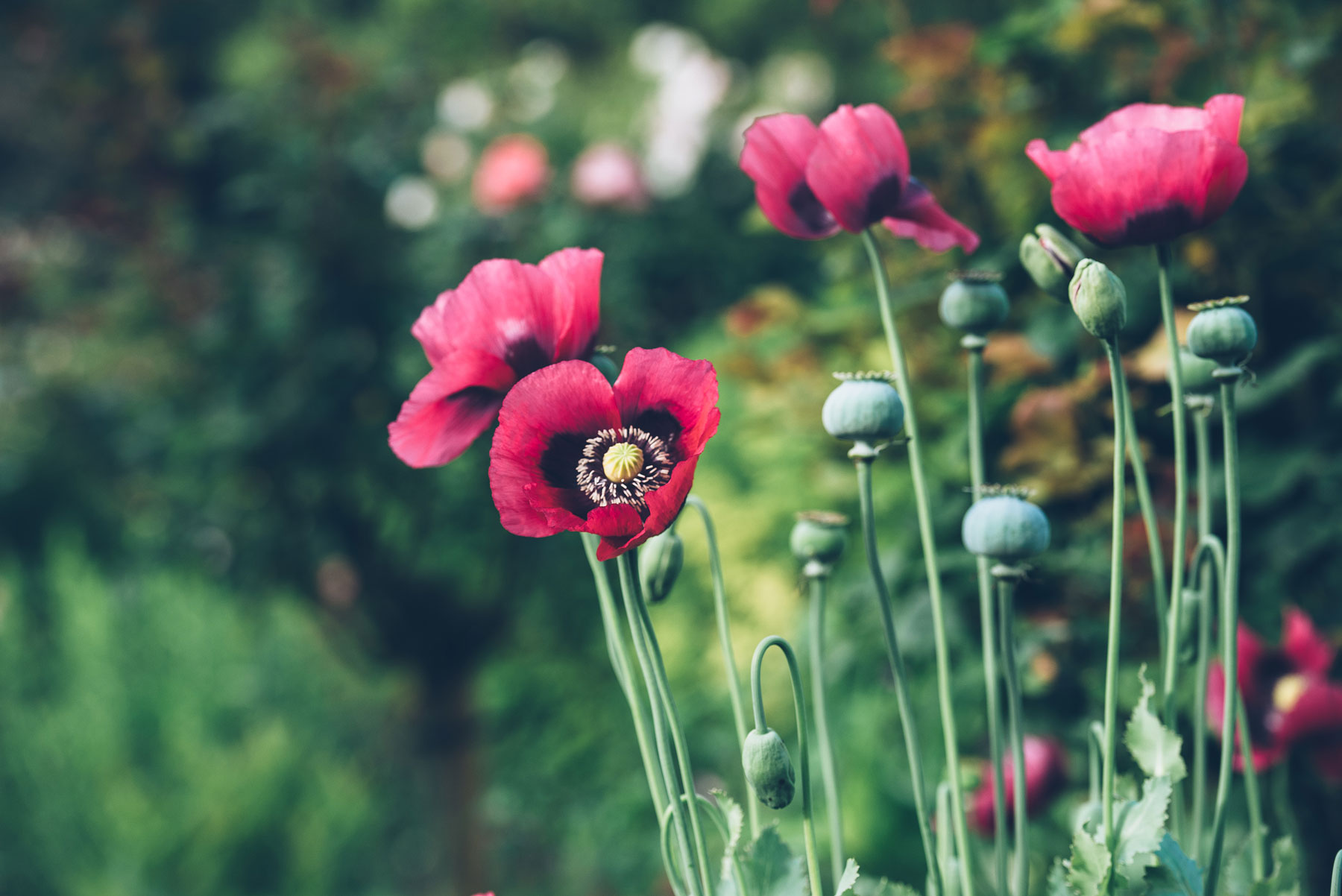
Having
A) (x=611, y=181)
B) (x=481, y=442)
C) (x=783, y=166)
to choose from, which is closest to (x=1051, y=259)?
(x=783, y=166)

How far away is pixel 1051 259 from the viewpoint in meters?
0.44

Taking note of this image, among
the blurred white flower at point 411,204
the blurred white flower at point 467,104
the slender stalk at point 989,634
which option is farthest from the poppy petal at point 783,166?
the blurred white flower at point 467,104

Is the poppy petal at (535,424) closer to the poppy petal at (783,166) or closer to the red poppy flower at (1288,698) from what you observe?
the poppy petal at (783,166)

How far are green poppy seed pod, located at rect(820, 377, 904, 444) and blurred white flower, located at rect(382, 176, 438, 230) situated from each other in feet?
6.09

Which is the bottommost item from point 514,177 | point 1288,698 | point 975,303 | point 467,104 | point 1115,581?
point 1288,698

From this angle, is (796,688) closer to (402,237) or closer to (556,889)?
(402,237)

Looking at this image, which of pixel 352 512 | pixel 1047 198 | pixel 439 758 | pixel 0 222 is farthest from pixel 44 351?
pixel 1047 198

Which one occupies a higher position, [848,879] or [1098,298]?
[1098,298]

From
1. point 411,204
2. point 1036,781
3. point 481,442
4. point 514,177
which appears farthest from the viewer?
point 411,204

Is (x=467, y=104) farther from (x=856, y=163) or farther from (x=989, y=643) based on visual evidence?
(x=989, y=643)

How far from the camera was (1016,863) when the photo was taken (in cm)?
48

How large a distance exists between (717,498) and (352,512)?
2.87ft

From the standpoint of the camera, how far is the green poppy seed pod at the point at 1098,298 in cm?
37

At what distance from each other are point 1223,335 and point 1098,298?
7 cm
